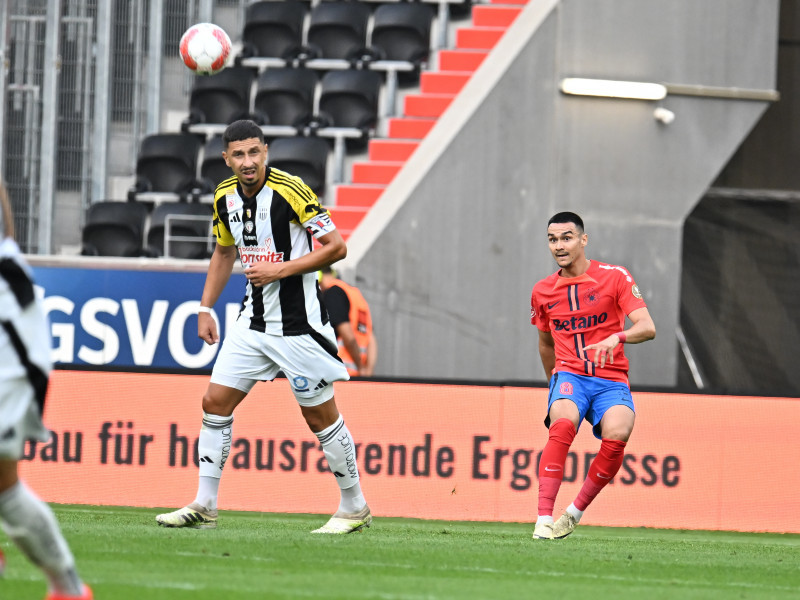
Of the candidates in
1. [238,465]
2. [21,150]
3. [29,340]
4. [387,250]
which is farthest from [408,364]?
[29,340]

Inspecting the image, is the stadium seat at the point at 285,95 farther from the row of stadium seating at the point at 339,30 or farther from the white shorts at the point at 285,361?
the white shorts at the point at 285,361

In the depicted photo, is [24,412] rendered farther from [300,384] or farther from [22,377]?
[300,384]

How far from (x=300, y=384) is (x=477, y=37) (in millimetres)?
10422

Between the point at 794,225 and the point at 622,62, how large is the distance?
14.4 ft

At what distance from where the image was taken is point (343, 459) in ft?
25.2

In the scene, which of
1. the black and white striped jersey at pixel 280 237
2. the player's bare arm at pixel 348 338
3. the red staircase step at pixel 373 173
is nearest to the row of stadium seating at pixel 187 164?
the red staircase step at pixel 373 173

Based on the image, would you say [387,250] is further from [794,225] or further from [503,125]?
[794,225]

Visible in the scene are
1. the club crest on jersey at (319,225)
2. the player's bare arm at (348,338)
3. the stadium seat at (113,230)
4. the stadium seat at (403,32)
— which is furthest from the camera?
the stadium seat at (403,32)

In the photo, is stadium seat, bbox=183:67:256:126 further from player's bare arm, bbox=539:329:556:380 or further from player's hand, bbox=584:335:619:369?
player's hand, bbox=584:335:619:369

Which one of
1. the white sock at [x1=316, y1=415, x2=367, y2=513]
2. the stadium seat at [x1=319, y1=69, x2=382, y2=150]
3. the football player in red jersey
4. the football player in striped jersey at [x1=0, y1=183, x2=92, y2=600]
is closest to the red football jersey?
the football player in red jersey

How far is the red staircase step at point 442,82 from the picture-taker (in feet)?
54.2

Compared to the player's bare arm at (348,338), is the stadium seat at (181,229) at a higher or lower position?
higher

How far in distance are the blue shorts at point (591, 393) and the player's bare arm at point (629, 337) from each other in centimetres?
16

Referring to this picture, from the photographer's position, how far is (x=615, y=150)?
1582 cm
